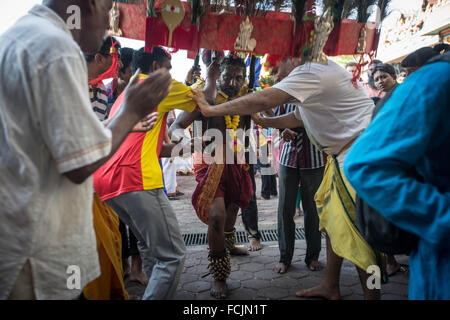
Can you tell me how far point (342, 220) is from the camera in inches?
93.7

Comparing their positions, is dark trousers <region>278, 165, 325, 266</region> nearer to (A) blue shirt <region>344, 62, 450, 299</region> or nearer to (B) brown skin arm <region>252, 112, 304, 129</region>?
(B) brown skin arm <region>252, 112, 304, 129</region>

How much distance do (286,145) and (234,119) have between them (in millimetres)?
758

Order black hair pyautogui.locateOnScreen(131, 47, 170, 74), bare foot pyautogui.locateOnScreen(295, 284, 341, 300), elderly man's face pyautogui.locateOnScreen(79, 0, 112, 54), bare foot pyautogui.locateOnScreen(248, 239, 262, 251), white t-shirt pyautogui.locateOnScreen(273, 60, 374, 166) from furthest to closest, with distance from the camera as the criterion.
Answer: bare foot pyautogui.locateOnScreen(248, 239, 262, 251)
bare foot pyautogui.locateOnScreen(295, 284, 341, 300)
black hair pyautogui.locateOnScreen(131, 47, 170, 74)
white t-shirt pyautogui.locateOnScreen(273, 60, 374, 166)
elderly man's face pyautogui.locateOnScreen(79, 0, 112, 54)

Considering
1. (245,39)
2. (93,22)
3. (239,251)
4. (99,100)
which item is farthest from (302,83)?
(239,251)

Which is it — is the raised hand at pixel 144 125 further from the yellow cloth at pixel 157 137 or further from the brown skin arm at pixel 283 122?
the brown skin arm at pixel 283 122

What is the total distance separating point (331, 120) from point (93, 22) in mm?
1949

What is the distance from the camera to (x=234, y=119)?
3.39m

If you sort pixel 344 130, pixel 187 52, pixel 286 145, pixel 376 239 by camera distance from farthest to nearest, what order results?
1. pixel 286 145
2. pixel 344 130
3. pixel 187 52
4. pixel 376 239

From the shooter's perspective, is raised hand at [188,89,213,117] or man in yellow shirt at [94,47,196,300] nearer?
man in yellow shirt at [94,47,196,300]

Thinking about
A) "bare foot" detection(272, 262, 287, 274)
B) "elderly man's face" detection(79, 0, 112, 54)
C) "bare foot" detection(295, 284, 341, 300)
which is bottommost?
"bare foot" detection(272, 262, 287, 274)

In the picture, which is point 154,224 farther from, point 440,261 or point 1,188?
point 440,261

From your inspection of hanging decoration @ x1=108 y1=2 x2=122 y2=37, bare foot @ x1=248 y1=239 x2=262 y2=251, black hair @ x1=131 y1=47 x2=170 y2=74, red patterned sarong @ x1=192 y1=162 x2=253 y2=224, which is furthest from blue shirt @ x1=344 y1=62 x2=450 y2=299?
bare foot @ x1=248 y1=239 x2=262 y2=251

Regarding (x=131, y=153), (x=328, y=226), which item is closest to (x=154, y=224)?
(x=131, y=153)

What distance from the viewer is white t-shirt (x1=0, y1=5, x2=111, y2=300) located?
3.08 feet
